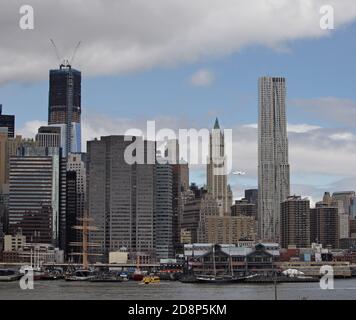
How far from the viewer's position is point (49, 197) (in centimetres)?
5591

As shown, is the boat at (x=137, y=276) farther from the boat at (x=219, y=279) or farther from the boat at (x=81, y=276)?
the boat at (x=219, y=279)

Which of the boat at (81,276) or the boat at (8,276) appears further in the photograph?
the boat at (81,276)

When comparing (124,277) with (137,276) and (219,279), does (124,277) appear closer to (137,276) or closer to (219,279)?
(137,276)

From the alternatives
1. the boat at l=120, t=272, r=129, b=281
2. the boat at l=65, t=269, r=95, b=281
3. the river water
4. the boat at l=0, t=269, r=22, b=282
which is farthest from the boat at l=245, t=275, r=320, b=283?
the boat at l=0, t=269, r=22, b=282

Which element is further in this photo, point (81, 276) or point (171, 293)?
point (81, 276)

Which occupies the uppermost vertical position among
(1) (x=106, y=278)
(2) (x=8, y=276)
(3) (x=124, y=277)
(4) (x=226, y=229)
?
(4) (x=226, y=229)

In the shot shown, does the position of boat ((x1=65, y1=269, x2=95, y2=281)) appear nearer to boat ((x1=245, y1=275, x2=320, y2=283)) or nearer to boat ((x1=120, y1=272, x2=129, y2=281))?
boat ((x1=120, y1=272, x2=129, y2=281))

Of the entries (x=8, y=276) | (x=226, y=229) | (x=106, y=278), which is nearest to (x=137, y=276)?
→ (x=106, y=278)

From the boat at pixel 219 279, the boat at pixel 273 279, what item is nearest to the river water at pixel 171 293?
the boat at pixel 219 279

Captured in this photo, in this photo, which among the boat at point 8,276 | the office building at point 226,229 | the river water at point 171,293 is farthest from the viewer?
the office building at point 226,229

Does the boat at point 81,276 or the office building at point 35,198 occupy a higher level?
the office building at point 35,198

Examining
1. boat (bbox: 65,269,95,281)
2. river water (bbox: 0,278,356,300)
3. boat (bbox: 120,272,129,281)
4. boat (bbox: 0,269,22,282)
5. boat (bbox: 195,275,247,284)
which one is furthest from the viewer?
boat (bbox: 120,272,129,281)

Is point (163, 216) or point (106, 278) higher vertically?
point (163, 216)
